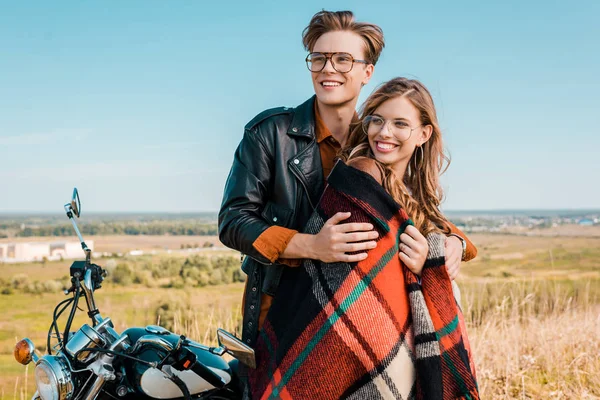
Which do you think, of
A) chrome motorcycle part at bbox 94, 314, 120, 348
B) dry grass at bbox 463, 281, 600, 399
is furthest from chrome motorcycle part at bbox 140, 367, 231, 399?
dry grass at bbox 463, 281, 600, 399

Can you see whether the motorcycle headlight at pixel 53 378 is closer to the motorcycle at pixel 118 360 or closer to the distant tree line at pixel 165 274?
the motorcycle at pixel 118 360

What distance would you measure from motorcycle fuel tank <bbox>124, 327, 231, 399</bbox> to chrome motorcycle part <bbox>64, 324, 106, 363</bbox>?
0.49 feet

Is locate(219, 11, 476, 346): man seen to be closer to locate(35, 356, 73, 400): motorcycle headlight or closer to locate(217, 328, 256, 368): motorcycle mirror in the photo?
locate(217, 328, 256, 368): motorcycle mirror

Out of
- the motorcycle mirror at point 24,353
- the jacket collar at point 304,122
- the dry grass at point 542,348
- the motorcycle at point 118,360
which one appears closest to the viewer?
the motorcycle at point 118,360

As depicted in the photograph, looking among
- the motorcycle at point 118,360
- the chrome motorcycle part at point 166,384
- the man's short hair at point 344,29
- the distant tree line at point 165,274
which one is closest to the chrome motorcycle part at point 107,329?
the motorcycle at point 118,360

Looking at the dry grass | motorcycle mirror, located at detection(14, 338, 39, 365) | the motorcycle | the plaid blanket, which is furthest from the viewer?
the dry grass

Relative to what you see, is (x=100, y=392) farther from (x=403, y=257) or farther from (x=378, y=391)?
(x=403, y=257)

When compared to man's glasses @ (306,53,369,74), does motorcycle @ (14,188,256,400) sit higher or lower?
lower

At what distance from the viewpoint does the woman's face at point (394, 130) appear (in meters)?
2.53

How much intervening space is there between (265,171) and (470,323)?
5.28 meters

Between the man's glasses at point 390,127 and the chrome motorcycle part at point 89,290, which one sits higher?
the man's glasses at point 390,127

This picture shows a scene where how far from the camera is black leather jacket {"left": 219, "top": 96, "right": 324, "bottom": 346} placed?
8.52 feet

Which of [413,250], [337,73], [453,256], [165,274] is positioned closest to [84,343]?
[413,250]

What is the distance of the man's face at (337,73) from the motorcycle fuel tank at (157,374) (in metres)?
1.35
